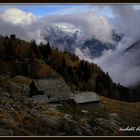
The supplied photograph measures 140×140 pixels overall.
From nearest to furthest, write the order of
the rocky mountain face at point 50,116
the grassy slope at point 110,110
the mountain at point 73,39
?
the rocky mountain face at point 50,116
the grassy slope at point 110,110
the mountain at point 73,39

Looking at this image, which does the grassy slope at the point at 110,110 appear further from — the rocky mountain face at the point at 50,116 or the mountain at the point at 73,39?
the mountain at the point at 73,39

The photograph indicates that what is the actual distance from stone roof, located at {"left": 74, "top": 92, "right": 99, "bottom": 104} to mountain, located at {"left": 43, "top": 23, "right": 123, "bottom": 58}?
1131 mm

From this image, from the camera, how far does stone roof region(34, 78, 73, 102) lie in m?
17.7

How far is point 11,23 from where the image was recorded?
58.0 feet

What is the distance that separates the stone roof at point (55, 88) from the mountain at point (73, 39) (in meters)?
1.03

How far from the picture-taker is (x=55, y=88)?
58.3ft

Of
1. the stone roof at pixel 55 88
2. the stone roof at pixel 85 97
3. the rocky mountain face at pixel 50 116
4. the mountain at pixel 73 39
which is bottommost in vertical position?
the rocky mountain face at pixel 50 116

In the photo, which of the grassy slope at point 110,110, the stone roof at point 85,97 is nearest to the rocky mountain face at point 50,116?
the grassy slope at point 110,110

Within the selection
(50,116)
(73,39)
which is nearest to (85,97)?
(50,116)

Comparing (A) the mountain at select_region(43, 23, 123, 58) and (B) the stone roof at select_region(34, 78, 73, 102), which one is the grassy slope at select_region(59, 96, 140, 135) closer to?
(B) the stone roof at select_region(34, 78, 73, 102)

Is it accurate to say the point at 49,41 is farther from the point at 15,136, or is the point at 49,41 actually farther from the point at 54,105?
the point at 15,136

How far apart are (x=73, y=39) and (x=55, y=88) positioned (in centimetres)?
156

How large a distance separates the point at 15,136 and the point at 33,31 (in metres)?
3.12

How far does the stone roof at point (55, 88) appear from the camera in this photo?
17703mm
